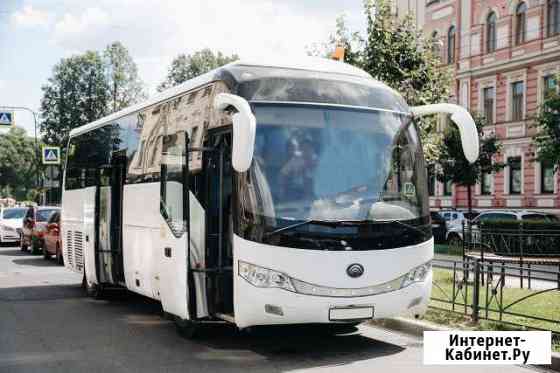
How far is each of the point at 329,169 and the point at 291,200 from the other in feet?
1.82

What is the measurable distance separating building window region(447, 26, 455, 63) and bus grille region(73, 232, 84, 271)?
33.6 metres

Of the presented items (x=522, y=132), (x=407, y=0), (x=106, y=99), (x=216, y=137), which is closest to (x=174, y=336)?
(x=216, y=137)

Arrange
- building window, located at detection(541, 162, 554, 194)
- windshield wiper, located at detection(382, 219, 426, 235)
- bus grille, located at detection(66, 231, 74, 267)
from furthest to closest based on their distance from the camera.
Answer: building window, located at detection(541, 162, 554, 194) < bus grille, located at detection(66, 231, 74, 267) < windshield wiper, located at detection(382, 219, 426, 235)

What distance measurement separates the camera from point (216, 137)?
28.9 feet

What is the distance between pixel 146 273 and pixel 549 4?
106 ft

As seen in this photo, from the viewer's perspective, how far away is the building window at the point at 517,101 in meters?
39.7

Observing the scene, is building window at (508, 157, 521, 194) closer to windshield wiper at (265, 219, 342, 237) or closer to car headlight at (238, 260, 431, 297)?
car headlight at (238, 260, 431, 297)

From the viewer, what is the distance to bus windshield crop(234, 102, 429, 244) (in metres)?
7.98

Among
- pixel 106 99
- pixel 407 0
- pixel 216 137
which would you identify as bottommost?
pixel 216 137

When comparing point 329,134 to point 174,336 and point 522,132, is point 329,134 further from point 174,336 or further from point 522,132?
point 522,132

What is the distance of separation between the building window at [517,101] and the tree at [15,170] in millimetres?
83016

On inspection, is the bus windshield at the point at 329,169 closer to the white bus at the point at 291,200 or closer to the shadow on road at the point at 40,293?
the white bus at the point at 291,200

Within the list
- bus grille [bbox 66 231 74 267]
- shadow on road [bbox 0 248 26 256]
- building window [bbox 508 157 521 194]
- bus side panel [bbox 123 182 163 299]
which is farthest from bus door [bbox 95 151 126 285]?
building window [bbox 508 157 521 194]

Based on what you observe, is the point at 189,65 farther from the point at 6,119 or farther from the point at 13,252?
the point at 13,252
